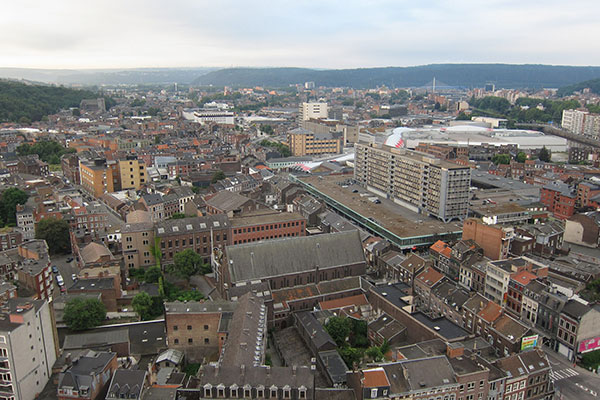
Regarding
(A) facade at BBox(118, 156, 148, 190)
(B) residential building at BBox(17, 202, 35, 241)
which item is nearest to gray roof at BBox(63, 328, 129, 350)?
(B) residential building at BBox(17, 202, 35, 241)

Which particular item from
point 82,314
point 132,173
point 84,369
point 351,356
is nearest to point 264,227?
point 82,314

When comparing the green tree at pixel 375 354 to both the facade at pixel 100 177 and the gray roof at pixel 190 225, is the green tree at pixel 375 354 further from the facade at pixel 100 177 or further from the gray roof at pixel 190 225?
Result: the facade at pixel 100 177

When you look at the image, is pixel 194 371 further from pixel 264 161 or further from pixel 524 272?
pixel 264 161

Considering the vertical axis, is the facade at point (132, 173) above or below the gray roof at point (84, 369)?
above

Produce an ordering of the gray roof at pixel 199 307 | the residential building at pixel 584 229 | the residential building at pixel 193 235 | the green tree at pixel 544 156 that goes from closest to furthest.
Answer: the gray roof at pixel 199 307, the residential building at pixel 193 235, the residential building at pixel 584 229, the green tree at pixel 544 156

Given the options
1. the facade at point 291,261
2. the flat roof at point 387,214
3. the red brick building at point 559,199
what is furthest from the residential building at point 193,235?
the red brick building at point 559,199
